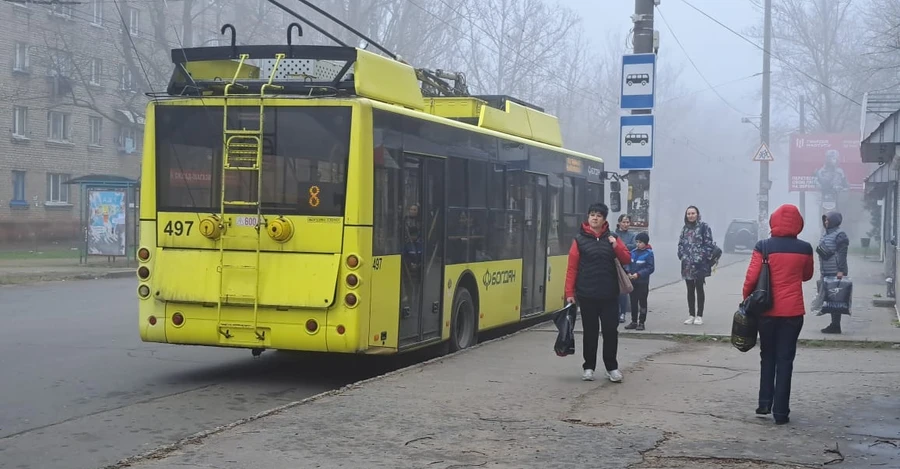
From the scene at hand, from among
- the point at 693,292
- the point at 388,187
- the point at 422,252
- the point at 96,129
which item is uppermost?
the point at 96,129

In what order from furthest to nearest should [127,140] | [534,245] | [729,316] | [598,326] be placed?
[127,140] < [729,316] < [534,245] < [598,326]

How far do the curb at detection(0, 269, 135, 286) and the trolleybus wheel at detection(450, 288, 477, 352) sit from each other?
608 inches

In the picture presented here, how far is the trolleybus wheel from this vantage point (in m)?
13.0

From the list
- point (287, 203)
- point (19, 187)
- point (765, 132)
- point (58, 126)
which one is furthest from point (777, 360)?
point (58, 126)

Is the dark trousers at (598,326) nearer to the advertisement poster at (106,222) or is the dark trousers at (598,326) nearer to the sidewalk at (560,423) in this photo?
the sidewalk at (560,423)

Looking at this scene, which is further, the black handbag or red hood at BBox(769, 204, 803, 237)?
red hood at BBox(769, 204, 803, 237)

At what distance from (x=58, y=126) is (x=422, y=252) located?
134ft

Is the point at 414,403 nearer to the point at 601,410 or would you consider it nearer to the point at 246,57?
the point at 601,410

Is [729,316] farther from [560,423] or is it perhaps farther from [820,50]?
[820,50]

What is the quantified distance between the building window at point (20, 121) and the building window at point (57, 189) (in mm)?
2317

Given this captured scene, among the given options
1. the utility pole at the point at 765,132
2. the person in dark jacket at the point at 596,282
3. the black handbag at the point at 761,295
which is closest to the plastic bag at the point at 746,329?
the black handbag at the point at 761,295

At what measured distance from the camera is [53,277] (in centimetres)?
2738

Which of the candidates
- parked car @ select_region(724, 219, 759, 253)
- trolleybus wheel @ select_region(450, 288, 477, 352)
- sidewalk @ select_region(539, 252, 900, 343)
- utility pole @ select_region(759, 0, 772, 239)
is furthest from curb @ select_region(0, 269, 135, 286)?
parked car @ select_region(724, 219, 759, 253)

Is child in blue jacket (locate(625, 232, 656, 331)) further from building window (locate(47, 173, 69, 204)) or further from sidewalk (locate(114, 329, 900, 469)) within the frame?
building window (locate(47, 173, 69, 204))
